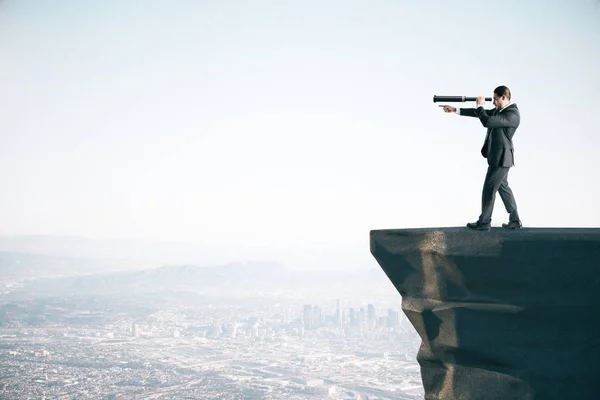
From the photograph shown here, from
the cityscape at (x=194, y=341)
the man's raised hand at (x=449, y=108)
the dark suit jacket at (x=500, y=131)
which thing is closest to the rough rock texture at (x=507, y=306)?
the dark suit jacket at (x=500, y=131)

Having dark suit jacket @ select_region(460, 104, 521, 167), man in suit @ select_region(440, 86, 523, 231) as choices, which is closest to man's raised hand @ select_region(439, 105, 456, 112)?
man in suit @ select_region(440, 86, 523, 231)

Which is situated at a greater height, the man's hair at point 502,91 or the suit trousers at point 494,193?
the man's hair at point 502,91

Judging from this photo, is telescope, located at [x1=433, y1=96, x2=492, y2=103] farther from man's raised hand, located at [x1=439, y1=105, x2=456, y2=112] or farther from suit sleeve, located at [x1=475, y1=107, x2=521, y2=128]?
suit sleeve, located at [x1=475, y1=107, x2=521, y2=128]

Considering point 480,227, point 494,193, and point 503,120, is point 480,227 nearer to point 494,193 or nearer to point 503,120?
point 494,193

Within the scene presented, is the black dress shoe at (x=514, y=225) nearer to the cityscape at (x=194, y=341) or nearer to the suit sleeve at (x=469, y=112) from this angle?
the suit sleeve at (x=469, y=112)

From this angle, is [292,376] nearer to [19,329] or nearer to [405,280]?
[19,329]

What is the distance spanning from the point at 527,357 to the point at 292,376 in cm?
2136

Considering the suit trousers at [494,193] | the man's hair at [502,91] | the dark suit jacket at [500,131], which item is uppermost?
the man's hair at [502,91]

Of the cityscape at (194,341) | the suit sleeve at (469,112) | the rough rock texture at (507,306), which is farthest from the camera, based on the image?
the cityscape at (194,341)

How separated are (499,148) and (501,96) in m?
0.36

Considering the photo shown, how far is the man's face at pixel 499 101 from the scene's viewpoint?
462cm

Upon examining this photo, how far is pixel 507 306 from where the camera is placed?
428cm

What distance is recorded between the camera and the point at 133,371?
2425 cm

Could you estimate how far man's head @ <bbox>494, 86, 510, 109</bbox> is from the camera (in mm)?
4613
